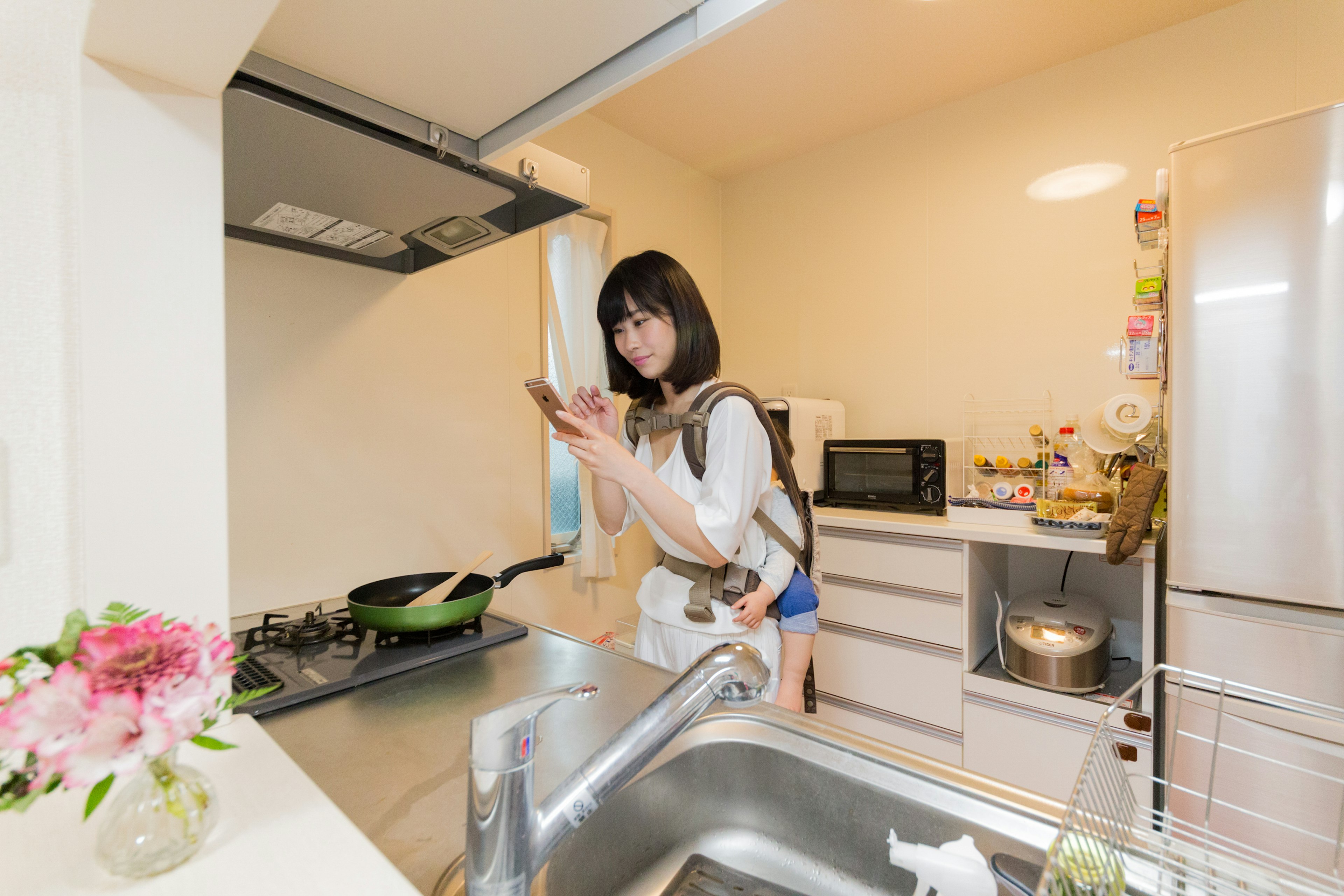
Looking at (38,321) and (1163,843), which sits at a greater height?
(38,321)

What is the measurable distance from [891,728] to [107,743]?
219 centimetres

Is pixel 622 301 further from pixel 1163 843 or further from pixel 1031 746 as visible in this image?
pixel 1031 746

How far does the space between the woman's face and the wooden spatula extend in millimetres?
501

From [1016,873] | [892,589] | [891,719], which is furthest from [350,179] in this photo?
[891,719]

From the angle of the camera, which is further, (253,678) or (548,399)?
(548,399)

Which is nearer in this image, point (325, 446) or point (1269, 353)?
point (1269, 353)

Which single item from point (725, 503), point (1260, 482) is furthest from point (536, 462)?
point (1260, 482)

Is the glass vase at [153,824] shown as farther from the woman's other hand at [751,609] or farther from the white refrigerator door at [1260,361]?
the white refrigerator door at [1260,361]

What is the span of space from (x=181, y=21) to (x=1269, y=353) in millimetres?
1917

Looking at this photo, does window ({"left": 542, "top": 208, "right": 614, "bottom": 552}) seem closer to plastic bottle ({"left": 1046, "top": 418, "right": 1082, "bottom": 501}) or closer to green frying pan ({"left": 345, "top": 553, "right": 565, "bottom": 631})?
green frying pan ({"left": 345, "top": 553, "right": 565, "bottom": 631})

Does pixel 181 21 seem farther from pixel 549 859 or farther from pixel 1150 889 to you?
pixel 1150 889

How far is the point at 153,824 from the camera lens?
429 millimetres

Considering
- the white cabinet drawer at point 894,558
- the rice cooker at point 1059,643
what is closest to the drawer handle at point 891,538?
the white cabinet drawer at point 894,558

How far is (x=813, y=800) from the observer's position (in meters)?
0.70
